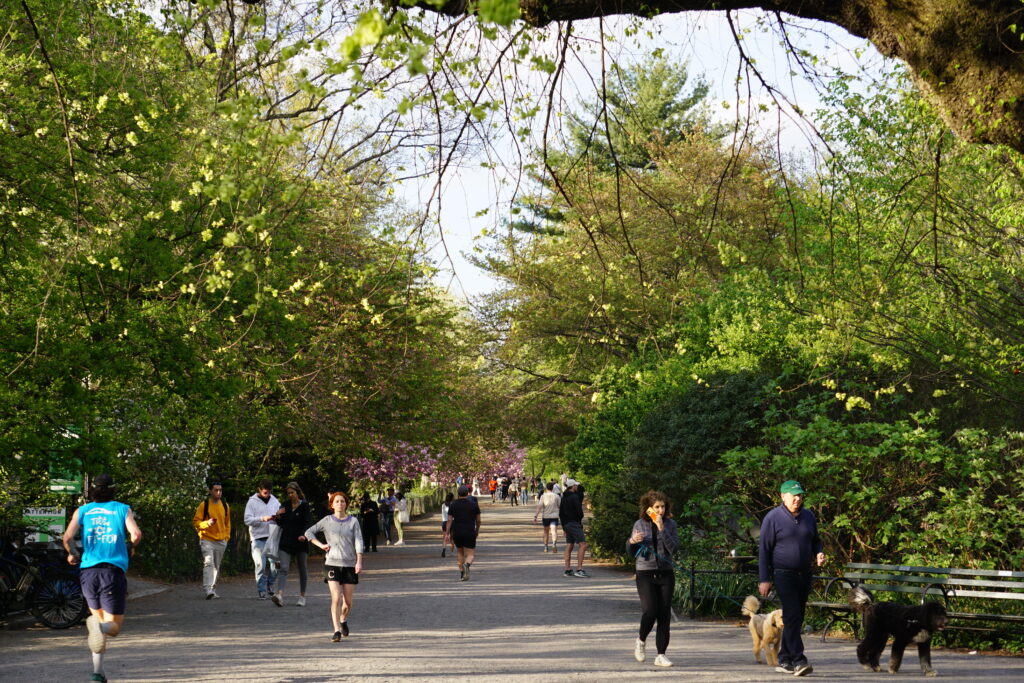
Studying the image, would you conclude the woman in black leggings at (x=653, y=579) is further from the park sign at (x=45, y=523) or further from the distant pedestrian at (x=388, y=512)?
the distant pedestrian at (x=388, y=512)

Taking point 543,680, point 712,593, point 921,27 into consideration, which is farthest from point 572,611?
point 921,27

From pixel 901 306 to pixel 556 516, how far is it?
12746 mm

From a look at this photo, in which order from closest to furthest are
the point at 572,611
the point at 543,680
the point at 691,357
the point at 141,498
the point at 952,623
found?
the point at 543,680 → the point at 952,623 → the point at 572,611 → the point at 141,498 → the point at 691,357

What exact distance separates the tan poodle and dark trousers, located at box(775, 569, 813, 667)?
31 cm

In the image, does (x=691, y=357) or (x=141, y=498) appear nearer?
(x=141, y=498)

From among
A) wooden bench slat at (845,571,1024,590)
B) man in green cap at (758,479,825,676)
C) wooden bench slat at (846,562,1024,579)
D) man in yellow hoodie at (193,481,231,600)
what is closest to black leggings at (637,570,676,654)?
man in green cap at (758,479,825,676)

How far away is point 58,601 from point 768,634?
898 centimetres

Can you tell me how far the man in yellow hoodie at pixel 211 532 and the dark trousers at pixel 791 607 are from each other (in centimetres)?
1085

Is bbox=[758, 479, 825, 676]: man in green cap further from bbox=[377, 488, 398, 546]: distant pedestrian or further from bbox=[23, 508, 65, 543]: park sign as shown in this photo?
bbox=[377, 488, 398, 546]: distant pedestrian

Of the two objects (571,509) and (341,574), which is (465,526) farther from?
(341,574)

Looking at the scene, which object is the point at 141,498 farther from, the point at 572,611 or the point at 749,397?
the point at 749,397

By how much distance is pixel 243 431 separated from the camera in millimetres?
27000

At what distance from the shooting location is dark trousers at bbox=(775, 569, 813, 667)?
11.4 meters

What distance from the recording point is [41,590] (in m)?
15.5
